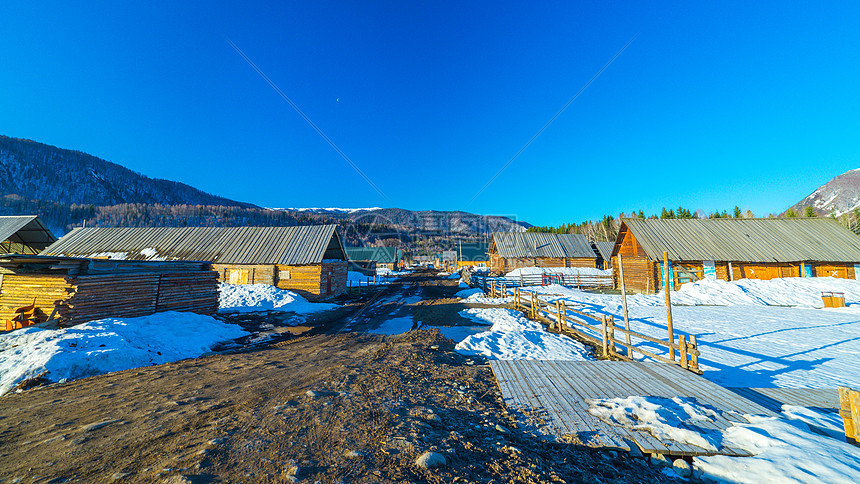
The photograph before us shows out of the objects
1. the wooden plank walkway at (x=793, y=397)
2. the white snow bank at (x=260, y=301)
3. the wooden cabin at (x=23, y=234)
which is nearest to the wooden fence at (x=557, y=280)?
the white snow bank at (x=260, y=301)

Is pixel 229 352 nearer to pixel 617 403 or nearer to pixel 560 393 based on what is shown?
pixel 560 393

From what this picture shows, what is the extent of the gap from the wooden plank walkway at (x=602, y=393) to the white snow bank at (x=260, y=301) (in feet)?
54.2

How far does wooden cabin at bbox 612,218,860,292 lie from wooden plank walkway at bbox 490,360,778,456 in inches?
780

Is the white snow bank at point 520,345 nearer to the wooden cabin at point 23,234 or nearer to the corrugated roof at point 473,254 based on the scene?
the wooden cabin at point 23,234

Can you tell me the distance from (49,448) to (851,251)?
47.0 metres

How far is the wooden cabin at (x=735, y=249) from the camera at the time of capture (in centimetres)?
2636

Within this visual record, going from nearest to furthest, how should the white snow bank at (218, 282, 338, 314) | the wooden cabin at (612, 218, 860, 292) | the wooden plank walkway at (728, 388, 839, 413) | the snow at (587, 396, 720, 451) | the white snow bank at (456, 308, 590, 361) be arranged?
the snow at (587, 396, 720, 451) → the wooden plank walkway at (728, 388, 839, 413) → the white snow bank at (456, 308, 590, 361) → the white snow bank at (218, 282, 338, 314) → the wooden cabin at (612, 218, 860, 292)

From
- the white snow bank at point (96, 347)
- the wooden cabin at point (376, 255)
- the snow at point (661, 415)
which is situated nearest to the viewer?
the snow at point (661, 415)

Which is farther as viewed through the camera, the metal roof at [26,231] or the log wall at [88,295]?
the metal roof at [26,231]

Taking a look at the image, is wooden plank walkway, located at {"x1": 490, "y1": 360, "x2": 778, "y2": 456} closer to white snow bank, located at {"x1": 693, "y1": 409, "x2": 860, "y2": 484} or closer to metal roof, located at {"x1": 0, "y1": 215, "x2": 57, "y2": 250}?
white snow bank, located at {"x1": 693, "y1": 409, "x2": 860, "y2": 484}

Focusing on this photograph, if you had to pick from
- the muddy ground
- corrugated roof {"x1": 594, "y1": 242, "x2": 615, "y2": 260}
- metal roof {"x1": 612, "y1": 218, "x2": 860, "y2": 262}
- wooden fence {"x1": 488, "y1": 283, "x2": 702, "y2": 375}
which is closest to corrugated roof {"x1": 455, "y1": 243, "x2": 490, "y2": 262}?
corrugated roof {"x1": 594, "y1": 242, "x2": 615, "y2": 260}

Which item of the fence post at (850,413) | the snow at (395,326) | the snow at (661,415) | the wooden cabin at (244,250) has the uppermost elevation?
the wooden cabin at (244,250)

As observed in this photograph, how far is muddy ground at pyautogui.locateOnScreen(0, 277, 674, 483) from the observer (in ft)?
12.3

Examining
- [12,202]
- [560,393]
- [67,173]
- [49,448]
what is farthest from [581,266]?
[67,173]
